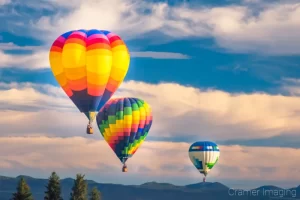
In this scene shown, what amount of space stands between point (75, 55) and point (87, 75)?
4.28 meters

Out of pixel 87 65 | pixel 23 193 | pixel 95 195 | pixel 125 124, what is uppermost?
pixel 87 65

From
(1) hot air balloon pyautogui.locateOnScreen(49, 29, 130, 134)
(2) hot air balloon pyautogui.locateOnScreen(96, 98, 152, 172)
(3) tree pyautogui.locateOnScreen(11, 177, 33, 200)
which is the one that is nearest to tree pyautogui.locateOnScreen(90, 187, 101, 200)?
(1) hot air balloon pyautogui.locateOnScreen(49, 29, 130, 134)

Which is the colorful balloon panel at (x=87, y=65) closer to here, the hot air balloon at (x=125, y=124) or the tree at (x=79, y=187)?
A: the tree at (x=79, y=187)

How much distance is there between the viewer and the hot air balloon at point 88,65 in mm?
135500

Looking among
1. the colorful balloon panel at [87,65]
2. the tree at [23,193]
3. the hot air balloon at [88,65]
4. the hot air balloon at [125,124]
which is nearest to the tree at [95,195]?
the hot air balloon at [88,65]

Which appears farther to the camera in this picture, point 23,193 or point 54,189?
point 54,189

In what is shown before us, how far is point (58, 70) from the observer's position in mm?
137125

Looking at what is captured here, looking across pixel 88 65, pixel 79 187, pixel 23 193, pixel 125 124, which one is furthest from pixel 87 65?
pixel 125 124

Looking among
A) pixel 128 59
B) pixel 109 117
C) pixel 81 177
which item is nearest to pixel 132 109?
pixel 109 117

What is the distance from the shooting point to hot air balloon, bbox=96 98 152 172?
549 ft

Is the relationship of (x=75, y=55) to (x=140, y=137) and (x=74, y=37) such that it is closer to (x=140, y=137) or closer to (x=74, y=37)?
(x=74, y=37)

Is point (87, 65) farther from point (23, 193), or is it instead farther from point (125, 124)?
point (125, 124)

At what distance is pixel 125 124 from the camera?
16688cm

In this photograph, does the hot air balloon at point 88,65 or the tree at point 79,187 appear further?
the hot air balloon at point 88,65
